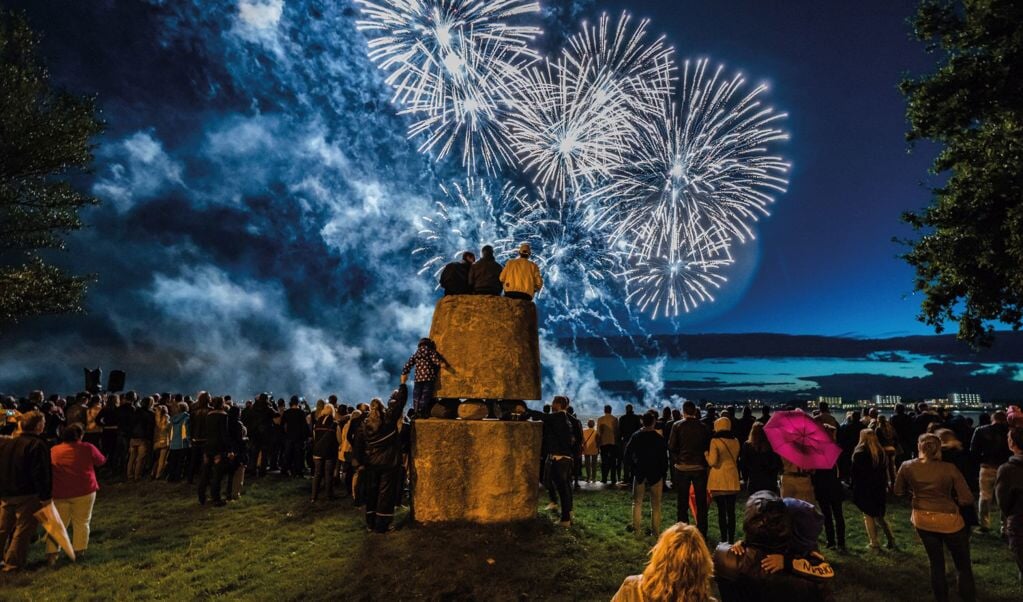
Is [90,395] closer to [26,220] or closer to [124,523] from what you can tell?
[124,523]

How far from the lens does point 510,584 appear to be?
721cm

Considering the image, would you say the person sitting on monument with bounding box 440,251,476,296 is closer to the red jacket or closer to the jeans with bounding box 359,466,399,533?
the jeans with bounding box 359,466,399,533

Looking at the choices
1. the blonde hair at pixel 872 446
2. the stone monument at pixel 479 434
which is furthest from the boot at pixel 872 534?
the stone monument at pixel 479 434

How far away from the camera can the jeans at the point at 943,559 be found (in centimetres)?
621

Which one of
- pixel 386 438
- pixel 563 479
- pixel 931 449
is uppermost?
pixel 931 449

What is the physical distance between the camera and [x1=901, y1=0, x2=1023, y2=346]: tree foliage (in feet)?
44.5

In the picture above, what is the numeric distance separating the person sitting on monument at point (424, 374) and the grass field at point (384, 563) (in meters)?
1.88

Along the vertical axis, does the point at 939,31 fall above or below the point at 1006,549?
above

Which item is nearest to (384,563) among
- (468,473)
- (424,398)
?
(468,473)

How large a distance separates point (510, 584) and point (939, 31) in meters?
18.0

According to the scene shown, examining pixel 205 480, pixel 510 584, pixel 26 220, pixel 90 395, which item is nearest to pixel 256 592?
pixel 510 584

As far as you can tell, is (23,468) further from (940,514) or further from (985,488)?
(985,488)

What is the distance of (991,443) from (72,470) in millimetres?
15336

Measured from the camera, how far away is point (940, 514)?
6.20 m
